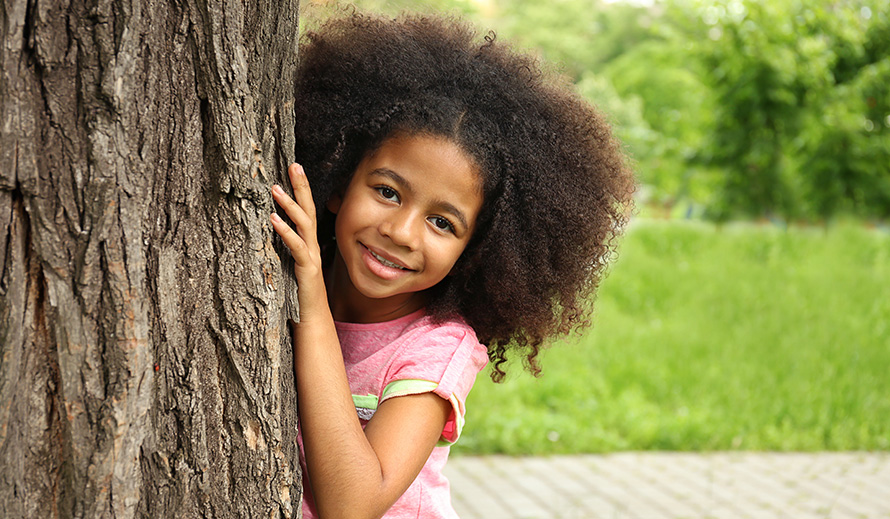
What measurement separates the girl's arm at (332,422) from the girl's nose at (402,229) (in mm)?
199

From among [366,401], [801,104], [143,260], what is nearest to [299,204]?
[143,260]

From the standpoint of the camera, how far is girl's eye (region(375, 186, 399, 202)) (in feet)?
6.30

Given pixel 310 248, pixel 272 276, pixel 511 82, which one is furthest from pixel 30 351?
pixel 511 82

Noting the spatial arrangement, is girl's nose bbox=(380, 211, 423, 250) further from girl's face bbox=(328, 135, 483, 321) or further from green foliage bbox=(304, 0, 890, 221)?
green foliage bbox=(304, 0, 890, 221)

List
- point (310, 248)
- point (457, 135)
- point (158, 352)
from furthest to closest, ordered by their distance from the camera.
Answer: point (457, 135) < point (310, 248) < point (158, 352)

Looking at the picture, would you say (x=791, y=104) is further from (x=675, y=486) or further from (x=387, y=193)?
(x=387, y=193)

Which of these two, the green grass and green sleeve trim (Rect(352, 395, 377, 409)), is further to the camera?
the green grass

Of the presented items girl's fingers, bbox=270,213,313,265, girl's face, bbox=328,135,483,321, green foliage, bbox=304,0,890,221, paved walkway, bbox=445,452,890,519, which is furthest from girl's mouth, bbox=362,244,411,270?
green foliage, bbox=304,0,890,221

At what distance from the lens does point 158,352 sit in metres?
1.46

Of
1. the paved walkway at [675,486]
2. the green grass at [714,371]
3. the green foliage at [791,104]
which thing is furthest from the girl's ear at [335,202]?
the green foliage at [791,104]

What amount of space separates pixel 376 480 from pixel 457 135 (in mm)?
761

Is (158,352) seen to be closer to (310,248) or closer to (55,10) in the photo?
(310,248)

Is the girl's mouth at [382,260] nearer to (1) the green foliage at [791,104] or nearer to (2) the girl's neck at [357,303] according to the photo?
(2) the girl's neck at [357,303]

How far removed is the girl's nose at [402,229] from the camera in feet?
6.12
